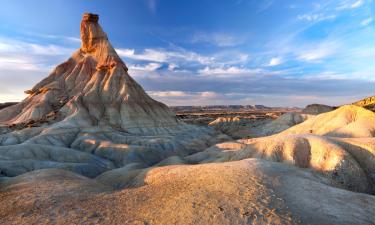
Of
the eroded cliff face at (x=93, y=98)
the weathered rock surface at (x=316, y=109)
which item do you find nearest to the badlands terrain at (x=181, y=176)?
the eroded cliff face at (x=93, y=98)

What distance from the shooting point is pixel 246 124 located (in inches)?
3760

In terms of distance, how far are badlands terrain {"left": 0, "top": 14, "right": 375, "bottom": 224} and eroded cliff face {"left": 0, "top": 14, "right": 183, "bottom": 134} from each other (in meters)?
0.69

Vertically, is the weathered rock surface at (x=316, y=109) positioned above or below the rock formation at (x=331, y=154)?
above

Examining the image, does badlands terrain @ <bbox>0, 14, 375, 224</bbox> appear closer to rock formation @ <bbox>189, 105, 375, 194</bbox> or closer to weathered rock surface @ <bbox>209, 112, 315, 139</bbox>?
rock formation @ <bbox>189, 105, 375, 194</bbox>

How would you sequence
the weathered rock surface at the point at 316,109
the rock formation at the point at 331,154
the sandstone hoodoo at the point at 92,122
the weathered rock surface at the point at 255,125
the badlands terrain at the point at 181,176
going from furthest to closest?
the weathered rock surface at the point at 316,109, the weathered rock surface at the point at 255,125, the sandstone hoodoo at the point at 92,122, the rock formation at the point at 331,154, the badlands terrain at the point at 181,176

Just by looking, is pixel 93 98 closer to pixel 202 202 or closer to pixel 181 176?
pixel 181 176

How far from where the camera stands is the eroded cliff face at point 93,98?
62.4 metres

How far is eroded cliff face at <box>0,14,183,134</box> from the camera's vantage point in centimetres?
6238

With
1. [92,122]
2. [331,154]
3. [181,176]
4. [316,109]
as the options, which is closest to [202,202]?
[181,176]

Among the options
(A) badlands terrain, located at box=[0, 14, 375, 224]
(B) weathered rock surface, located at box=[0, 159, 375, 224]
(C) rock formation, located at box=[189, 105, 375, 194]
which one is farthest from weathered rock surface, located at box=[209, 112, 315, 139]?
(B) weathered rock surface, located at box=[0, 159, 375, 224]

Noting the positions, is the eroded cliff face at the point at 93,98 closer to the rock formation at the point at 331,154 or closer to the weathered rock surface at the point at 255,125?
the weathered rock surface at the point at 255,125

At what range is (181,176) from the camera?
16.7 metres

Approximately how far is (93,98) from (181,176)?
180 ft

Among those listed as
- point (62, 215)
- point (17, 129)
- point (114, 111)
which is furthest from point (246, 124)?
point (62, 215)
